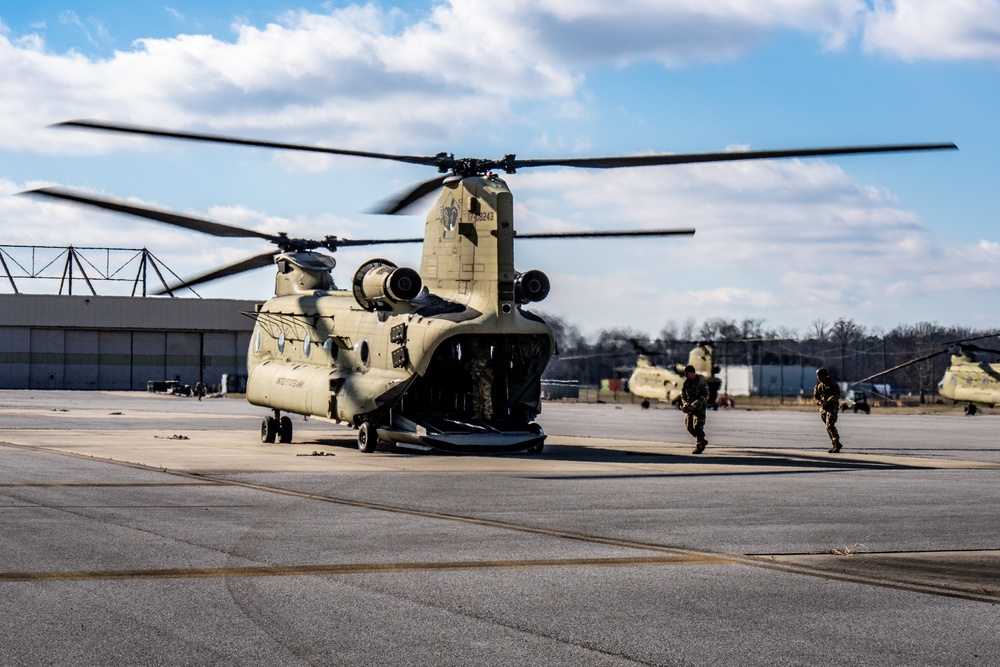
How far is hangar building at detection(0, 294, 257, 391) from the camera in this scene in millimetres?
104438

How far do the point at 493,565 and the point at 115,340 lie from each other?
10478 centimetres

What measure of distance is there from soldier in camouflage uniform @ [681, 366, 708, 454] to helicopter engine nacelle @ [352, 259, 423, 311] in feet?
21.1

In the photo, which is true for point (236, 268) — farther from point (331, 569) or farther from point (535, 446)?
point (331, 569)

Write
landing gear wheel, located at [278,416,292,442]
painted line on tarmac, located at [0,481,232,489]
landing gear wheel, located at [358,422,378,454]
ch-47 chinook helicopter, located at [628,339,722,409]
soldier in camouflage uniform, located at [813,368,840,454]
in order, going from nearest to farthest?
1. painted line on tarmac, located at [0,481,232,489]
2. landing gear wheel, located at [358,422,378,454]
3. soldier in camouflage uniform, located at [813,368,840,454]
4. landing gear wheel, located at [278,416,292,442]
5. ch-47 chinook helicopter, located at [628,339,722,409]

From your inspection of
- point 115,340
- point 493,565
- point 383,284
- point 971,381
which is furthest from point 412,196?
point 115,340

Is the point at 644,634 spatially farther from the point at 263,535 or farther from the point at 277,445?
the point at 277,445

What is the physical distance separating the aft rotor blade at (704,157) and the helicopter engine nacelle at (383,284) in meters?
3.26

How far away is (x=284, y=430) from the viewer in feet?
93.9

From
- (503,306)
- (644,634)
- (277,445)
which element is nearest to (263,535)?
(644,634)

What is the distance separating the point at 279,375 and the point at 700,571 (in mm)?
20818

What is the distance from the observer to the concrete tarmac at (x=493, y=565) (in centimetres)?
681

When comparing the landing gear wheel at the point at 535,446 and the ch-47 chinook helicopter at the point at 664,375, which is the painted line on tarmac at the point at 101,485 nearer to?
the landing gear wheel at the point at 535,446

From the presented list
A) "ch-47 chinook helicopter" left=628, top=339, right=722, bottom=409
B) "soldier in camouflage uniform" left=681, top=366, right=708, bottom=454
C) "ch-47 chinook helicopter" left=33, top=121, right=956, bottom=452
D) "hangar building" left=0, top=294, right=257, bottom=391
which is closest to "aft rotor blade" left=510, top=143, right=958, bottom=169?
"ch-47 chinook helicopter" left=33, top=121, right=956, bottom=452

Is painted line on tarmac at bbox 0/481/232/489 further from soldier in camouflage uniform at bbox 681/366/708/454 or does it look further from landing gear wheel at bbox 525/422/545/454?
soldier in camouflage uniform at bbox 681/366/708/454
